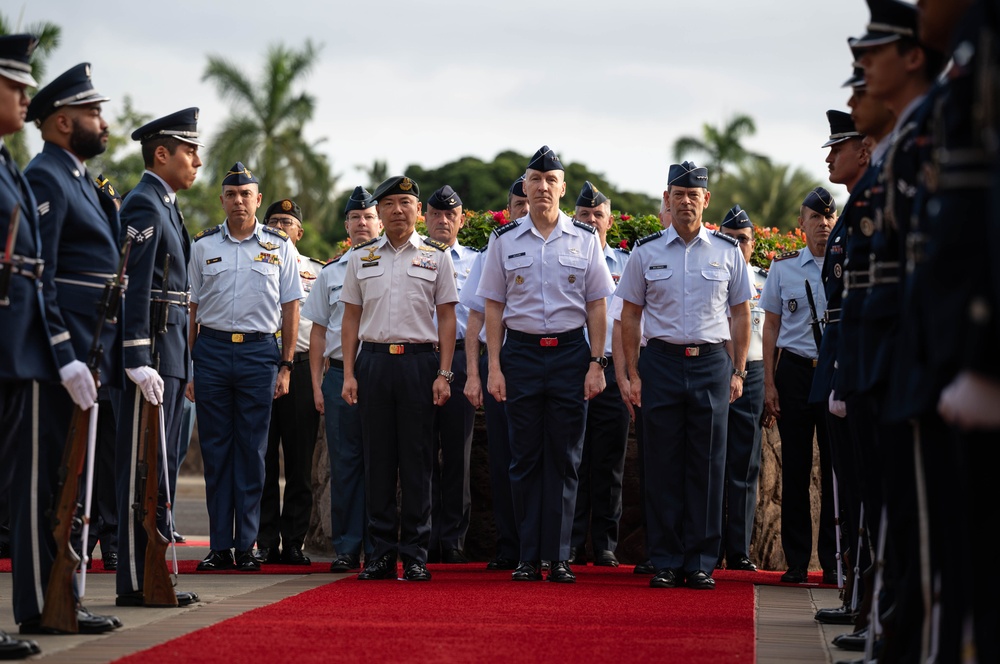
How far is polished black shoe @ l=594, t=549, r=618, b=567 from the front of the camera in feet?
30.7

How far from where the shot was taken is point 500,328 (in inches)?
319

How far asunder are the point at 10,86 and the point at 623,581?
4.54 metres

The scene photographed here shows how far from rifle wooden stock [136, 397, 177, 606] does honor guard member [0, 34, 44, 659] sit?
41.3 inches

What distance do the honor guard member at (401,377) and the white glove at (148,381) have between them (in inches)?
76.5

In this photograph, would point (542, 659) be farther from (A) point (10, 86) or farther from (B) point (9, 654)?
(A) point (10, 86)

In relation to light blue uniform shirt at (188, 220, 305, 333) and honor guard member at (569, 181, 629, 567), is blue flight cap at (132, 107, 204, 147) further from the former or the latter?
honor guard member at (569, 181, 629, 567)

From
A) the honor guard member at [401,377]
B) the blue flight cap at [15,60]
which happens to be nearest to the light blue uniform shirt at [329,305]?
the honor guard member at [401,377]

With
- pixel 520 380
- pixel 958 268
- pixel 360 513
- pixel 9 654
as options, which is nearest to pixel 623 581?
pixel 520 380

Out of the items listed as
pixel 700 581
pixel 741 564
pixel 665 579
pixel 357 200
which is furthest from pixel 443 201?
pixel 700 581

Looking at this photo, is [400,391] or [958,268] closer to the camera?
[958,268]

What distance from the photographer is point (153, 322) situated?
6359mm

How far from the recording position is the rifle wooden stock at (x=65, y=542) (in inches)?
207

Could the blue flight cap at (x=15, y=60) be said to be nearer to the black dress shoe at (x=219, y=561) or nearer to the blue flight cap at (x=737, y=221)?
the black dress shoe at (x=219, y=561)

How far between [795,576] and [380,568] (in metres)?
2.51
